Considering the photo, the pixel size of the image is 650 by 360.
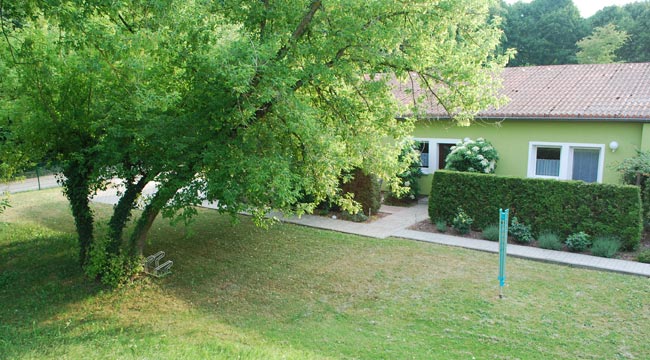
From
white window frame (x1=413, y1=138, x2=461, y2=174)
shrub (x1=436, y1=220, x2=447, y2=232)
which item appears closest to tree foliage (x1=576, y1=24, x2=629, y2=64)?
white window frame (x1=413, y1=138, x2=461, y2=174)

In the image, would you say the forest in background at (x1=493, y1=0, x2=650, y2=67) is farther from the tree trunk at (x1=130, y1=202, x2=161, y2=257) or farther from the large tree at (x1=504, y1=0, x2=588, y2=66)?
the tree trunk at (x1=130, y1=202, x2=161, y2=257)

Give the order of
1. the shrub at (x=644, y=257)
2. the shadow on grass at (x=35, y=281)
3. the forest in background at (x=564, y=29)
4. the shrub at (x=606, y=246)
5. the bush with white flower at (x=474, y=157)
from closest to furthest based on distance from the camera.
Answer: the shadow on grass at (x=35, y=281) → the shrub at (x=644, y=257) → the shrub at (x=606, y=246) → the bush with white flower at (x=474, y=157) → the forest in background at (x=564, y=29)

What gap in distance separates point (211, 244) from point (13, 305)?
4.72 metres

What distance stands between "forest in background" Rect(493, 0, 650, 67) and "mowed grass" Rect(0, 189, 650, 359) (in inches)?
1437

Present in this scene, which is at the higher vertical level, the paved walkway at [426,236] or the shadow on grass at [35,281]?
the paved walkway at [426,236]

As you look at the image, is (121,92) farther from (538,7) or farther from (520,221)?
(538,7)

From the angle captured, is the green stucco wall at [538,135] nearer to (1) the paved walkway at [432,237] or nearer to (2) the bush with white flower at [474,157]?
(2) the bush with white flower at [474,157]

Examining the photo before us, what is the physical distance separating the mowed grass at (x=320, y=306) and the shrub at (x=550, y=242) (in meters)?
1.50

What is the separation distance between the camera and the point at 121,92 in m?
7.76

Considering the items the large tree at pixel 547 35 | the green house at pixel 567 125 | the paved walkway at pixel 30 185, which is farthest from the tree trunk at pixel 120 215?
the large tree at pixel 547 35

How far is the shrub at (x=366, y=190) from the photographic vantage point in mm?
15141

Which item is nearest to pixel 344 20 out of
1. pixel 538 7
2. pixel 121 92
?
pixel 121 92

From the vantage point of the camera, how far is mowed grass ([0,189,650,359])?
6.71 metres

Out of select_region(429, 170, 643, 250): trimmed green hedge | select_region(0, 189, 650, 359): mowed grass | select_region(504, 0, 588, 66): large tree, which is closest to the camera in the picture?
select_region(0, 189, 650, 359): mowed grass
